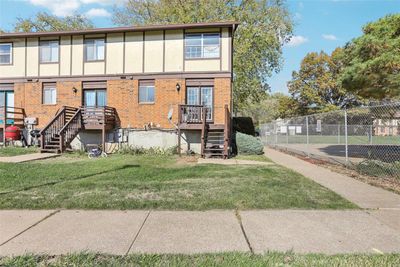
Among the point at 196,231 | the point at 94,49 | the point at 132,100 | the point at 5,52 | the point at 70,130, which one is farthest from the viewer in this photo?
the point at 5,52

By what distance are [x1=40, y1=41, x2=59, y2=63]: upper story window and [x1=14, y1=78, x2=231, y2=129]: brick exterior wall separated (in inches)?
53.3

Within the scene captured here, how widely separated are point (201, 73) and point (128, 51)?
411 cm

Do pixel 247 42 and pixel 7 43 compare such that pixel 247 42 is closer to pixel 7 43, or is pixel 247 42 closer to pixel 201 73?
pixel 201 73

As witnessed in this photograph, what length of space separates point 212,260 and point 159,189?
3.56 metres

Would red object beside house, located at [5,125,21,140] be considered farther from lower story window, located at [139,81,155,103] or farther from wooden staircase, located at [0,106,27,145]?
lower story window, located at [139,81,155,103]

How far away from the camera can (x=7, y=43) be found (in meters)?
17.8

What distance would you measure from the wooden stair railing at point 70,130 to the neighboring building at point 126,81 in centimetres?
5

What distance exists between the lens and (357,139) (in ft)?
62.8

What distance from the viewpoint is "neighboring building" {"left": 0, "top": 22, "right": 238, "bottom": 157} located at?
51.8ft

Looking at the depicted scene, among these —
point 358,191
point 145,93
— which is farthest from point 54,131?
point 358,191

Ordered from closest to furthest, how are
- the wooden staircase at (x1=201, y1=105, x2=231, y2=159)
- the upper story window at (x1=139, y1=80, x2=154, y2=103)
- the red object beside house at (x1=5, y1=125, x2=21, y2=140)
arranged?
the wooden staircase at (x1=201, y1=105, x2=231, y2=159) < the upper story window at (x1=139, y1=80, x2=154, y2=103) < the red object beside house at (x1=5, y1=125, x2=21, y2=140)

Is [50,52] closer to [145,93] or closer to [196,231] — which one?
[145,93]

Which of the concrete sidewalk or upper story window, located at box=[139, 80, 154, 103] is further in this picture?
upper story window, located at box=[139, 80, 154, 103]

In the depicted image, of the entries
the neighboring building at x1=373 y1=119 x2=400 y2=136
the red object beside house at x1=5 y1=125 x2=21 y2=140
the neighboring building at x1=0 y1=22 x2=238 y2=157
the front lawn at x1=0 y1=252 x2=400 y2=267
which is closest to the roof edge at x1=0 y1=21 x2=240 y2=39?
the neighboring building at x1=0 y1=22 x2=238 y2=157
